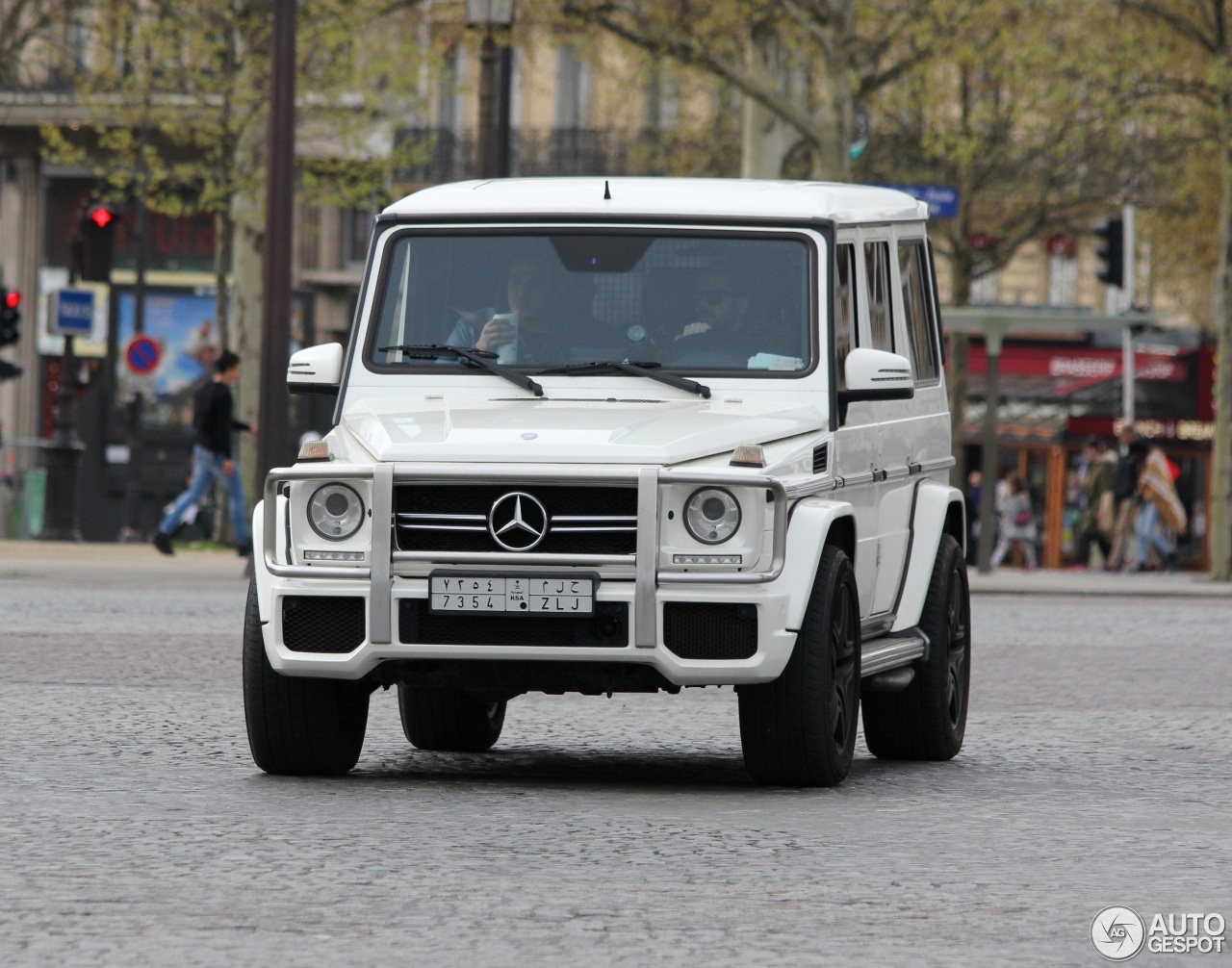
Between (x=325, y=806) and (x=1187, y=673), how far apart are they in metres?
8.42

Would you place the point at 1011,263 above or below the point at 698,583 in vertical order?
above

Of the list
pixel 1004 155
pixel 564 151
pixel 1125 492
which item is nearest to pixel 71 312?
pixel 1125 492

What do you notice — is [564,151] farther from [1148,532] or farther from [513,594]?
[513,594]

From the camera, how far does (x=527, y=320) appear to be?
9.87m

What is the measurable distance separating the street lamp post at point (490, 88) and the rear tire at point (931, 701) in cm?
1415

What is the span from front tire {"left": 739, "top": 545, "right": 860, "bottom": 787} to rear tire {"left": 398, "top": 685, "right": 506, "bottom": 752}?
161 cm

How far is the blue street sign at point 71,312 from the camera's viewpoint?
109 feet

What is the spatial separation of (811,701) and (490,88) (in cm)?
1703

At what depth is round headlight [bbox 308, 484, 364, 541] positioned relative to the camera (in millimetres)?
8844

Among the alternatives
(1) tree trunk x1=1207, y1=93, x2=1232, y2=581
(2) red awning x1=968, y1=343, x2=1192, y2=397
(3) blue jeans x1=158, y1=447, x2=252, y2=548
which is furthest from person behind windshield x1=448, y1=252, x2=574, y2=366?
(2) red awning x1=968, y1=343, x2=1192, y2=397

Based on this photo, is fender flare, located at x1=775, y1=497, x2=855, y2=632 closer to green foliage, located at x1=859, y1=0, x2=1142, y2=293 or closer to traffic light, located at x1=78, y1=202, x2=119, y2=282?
traffic light, located at x1=78, y1=202, x2=119, y2=282

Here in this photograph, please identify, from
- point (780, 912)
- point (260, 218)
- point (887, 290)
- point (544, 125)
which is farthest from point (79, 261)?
point (780, 912)

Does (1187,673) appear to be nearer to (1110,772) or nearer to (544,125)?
(1110,772)

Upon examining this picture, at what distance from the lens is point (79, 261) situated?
3319cm
